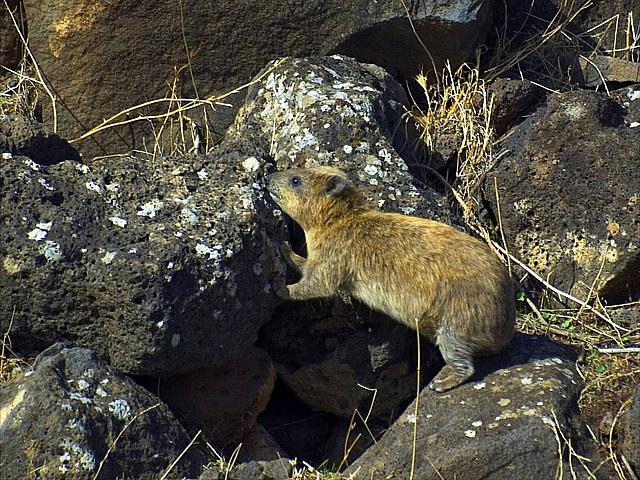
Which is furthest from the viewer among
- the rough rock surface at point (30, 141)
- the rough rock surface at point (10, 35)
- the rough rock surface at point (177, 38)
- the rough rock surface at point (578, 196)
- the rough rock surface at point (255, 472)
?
the rough rock surface at point (10, 35)

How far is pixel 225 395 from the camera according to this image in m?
6.21

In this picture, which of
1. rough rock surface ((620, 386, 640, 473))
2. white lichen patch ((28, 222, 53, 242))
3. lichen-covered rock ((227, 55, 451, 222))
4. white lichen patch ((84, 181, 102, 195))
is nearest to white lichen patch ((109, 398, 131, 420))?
white lichen patch ((28, 222, 53, 242))

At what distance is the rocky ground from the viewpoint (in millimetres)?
5477

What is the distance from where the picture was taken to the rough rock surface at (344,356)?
6414 mm

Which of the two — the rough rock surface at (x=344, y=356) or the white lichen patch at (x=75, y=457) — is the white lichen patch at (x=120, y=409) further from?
the rough rock surface at (x=344, y=356)

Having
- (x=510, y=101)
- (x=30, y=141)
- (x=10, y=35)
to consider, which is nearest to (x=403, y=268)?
(x=30, y=141)

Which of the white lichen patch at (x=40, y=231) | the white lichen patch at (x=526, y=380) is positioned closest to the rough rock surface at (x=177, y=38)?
the white lichen patch at (x=40, y=231)

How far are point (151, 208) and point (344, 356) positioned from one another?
146cm

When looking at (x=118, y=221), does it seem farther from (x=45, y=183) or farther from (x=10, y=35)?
(x=10, y=35)

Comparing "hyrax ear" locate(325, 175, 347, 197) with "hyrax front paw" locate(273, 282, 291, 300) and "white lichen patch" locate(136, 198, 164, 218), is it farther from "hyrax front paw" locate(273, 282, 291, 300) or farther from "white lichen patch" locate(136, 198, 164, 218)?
"white lichen patch" locate(136, 198, 164, 218)

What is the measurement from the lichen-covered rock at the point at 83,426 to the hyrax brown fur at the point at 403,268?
1123 mm

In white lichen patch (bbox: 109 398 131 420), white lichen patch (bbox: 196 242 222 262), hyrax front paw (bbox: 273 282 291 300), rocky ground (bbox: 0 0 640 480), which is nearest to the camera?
white lichen patch (bbox: 109 398 131 420)

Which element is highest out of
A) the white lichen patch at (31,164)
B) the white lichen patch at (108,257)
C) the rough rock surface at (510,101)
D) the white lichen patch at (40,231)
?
the white lichen patch at (31,164)

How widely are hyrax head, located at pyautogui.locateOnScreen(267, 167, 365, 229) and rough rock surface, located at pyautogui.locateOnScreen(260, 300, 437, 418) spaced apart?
544 millimetres
